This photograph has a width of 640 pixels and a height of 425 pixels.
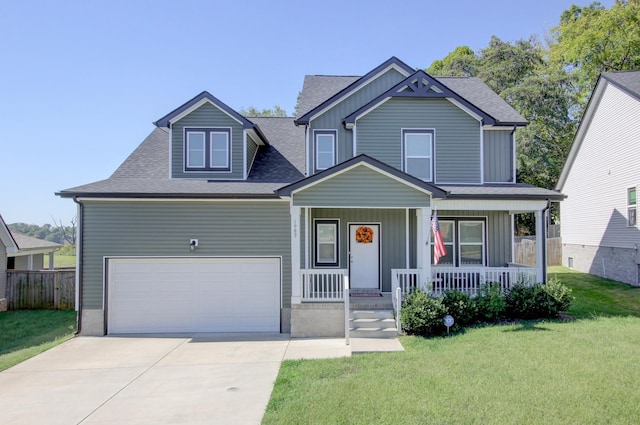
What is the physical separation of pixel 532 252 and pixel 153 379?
18762 mm

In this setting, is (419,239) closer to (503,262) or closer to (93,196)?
(503,262)

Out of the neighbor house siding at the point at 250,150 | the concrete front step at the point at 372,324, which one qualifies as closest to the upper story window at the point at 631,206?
the concrete front step at the point at 372,324

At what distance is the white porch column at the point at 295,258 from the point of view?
9969 millimetres

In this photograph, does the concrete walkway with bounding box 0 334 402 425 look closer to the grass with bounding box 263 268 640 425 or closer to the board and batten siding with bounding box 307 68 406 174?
the grass with bounding box 263 268 640 425

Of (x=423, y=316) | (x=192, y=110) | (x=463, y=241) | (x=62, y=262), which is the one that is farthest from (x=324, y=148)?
(x=62, y=262)

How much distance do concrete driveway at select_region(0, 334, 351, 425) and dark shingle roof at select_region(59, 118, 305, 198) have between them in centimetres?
383

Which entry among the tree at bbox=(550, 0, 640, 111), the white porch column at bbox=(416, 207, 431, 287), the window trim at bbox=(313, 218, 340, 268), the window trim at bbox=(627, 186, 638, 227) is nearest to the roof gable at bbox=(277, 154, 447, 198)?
the white porch column at bbox=(416, 207, 431, 287)

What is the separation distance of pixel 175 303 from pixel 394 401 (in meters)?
7.23

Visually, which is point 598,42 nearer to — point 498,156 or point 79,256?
point 498,156

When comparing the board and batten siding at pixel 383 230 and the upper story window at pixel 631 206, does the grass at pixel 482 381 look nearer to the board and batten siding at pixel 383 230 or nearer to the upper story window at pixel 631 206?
the board and batten siding at pixel 383 230

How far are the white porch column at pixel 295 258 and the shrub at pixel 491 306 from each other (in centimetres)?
447

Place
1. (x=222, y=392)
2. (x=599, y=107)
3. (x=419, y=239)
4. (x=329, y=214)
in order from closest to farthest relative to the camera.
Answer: (x=222, y=392) < (x=419, y=239) < (x=329, y=214) < (x=599, y=107)

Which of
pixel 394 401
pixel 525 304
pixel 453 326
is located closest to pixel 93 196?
pixel 394 401

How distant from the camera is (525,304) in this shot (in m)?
9.70
